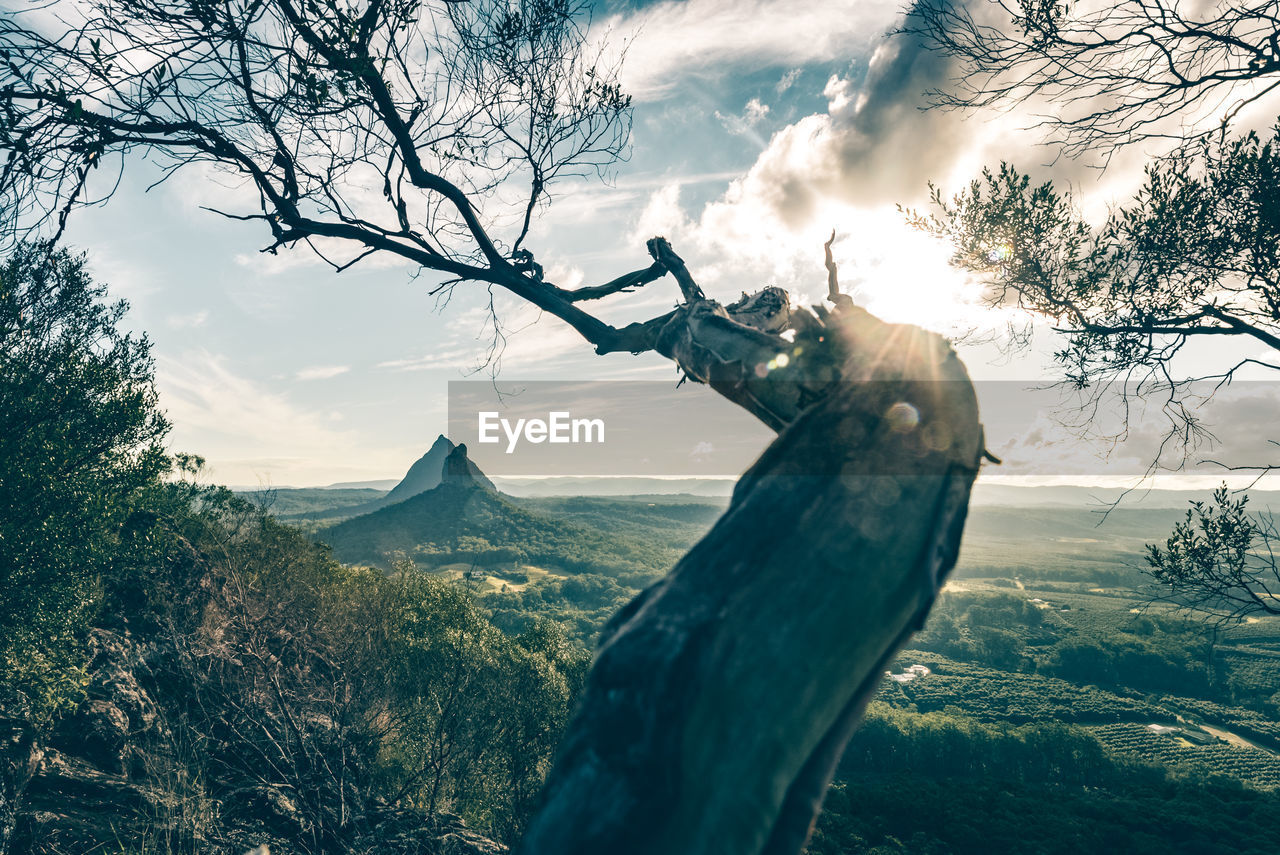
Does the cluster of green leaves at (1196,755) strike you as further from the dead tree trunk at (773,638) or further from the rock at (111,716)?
the dead tree trunk at (773,638)

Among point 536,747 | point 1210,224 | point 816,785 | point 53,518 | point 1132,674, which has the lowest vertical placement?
point 1132,674

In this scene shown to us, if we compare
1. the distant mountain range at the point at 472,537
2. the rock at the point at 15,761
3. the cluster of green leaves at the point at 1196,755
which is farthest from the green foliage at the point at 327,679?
the distant mountain range at the point at 472,537

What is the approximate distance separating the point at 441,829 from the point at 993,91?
20.5 meters

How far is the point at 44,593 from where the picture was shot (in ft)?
57.3

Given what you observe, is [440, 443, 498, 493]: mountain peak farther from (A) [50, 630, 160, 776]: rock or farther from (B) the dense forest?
(A) [50, 630, 160, 776]: rock

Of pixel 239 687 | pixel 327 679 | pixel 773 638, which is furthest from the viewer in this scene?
pixel 327 679

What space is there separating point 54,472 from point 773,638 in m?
24.5

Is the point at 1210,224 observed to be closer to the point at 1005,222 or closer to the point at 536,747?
the point at 1005,222

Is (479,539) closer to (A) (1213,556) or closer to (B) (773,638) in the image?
(A) (1213,556)

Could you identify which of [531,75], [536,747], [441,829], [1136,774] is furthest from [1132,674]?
[531,75]

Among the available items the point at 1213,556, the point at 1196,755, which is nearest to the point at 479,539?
the point at 1196,755

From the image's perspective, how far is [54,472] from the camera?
17641mm

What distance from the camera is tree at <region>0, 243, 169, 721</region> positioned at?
54.9 ft

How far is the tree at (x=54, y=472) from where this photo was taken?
16719 mm
